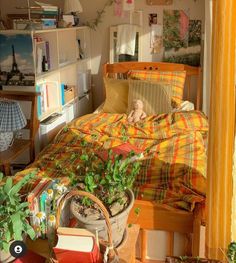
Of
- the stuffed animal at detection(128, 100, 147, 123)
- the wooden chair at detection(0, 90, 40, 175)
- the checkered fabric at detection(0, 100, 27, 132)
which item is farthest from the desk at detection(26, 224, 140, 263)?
the stuffed animal at detection(128, 100, 147, 123)

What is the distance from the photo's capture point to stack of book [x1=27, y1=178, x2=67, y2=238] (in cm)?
143

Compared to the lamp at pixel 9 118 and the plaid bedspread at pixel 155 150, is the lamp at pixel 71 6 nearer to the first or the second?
the plaid bedspread at pixel 155 150

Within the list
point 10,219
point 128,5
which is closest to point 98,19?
point 128,5

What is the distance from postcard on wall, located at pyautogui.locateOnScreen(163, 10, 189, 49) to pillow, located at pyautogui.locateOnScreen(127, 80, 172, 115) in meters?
0.67

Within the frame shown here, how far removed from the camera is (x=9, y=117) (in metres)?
2.79

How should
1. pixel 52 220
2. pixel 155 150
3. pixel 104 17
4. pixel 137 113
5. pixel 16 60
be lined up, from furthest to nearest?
1. pixel 104 17
2. pixel 137 113
3. pixel 16 60
4. pixel 155 150
5. pixel 52 220

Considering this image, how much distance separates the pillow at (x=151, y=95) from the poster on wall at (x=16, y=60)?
3.17 ft

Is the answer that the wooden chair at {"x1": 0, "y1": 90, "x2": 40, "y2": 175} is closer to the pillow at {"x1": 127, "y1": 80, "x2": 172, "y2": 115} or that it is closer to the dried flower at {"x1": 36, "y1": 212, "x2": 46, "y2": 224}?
the pillow at {"x1": 127, "y1": 80, "x2": 172, "y2": 115}

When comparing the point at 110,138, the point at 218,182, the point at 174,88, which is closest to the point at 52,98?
the point at 110,138

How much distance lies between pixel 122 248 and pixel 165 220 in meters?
0.57

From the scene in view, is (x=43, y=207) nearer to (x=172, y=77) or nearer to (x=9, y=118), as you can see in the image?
(x=9, y=118)

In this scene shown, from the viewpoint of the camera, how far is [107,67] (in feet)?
13.4

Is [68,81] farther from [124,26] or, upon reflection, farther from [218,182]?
[218,182]

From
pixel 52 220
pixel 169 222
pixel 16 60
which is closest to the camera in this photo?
pixel 52 220
